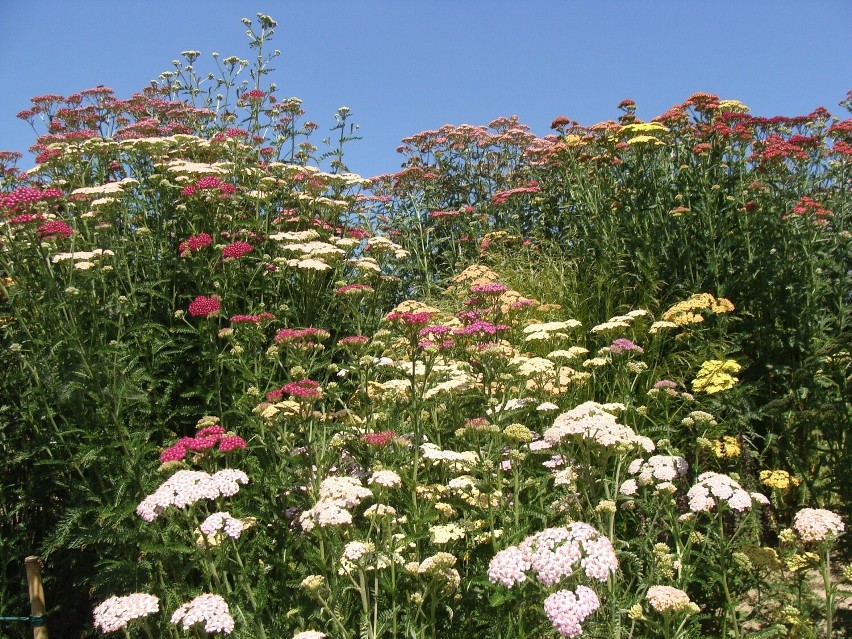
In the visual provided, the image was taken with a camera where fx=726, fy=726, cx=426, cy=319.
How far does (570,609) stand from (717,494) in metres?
1.04

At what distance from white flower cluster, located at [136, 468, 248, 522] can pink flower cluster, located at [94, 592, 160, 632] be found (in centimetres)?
33

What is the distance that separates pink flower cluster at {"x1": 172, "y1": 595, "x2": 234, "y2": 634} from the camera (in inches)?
109

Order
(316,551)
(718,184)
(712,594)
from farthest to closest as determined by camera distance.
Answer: (718,184)
(712,594)
(316,551)

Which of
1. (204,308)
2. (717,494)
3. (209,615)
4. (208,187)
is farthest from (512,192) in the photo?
(209,615)

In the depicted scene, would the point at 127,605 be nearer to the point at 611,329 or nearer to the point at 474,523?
the point at 474,523

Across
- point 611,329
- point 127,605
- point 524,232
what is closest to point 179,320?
point 127,605

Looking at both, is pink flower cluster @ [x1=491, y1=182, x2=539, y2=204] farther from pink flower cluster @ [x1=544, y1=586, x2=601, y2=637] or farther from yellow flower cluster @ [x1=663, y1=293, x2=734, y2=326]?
pink flower cluster @ [x1=544, y1=586, x2=601, y2=637]

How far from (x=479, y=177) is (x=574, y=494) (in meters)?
7.54

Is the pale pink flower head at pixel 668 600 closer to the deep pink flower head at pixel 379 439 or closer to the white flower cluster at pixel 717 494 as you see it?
the white flower cluster at pixel 717 494

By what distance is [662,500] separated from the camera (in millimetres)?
3291

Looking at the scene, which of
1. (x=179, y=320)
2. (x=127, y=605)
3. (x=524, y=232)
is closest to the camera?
(x=127, y=605)

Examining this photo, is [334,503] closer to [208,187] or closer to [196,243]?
[196,243]

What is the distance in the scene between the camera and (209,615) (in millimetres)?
2807

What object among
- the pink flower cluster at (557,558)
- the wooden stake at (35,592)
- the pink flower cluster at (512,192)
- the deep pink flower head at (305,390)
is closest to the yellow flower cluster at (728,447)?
the pink flower cluster at (557,558)
